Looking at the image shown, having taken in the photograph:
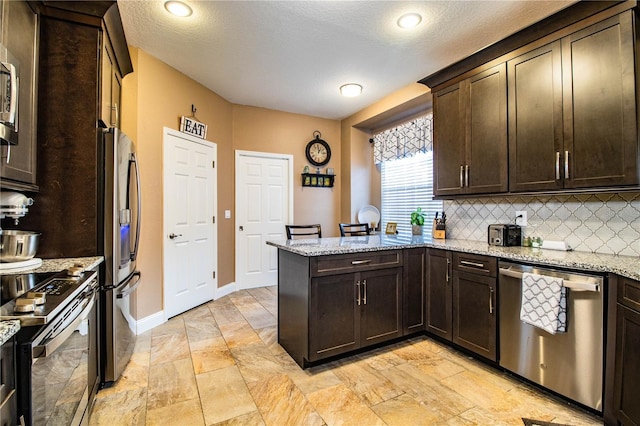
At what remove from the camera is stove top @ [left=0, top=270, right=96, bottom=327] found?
103cm

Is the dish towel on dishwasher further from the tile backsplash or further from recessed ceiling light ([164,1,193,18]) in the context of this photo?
recessed ceiling light ([164,1,193,18])

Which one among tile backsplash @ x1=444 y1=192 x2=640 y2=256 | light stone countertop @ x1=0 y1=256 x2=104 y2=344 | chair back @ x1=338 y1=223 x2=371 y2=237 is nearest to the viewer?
light stone countertop @ x1=0 y1=256 x2=104 y2=344

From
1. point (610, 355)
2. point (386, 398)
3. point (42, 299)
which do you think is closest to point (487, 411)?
point (386, 398)

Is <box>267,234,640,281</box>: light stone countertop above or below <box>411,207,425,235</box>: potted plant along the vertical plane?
below

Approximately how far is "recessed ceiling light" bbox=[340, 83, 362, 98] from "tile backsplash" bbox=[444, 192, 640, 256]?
1949mm

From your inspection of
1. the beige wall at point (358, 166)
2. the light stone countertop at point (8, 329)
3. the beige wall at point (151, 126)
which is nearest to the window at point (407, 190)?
the beige wall at point (358, 166)

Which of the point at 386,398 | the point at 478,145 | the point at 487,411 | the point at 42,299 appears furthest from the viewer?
the point at 478,145

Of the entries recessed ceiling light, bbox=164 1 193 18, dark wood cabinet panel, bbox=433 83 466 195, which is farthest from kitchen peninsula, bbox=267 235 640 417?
recessed ceiling light, bbox=164 1 193 18

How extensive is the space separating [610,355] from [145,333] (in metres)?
3.56

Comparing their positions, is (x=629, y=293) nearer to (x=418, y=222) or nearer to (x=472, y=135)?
(x=472, y=135)

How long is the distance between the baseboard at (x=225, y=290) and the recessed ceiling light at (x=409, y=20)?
3697 millimetres

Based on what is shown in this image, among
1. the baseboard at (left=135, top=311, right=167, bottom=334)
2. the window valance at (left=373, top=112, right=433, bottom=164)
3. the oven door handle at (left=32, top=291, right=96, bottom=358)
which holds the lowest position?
the baseboard at (left=135, top=311, right=167, bottom=334)

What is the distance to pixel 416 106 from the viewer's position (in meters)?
3.99

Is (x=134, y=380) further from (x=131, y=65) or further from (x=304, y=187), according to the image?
(x=304, y=187)
